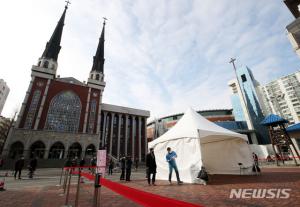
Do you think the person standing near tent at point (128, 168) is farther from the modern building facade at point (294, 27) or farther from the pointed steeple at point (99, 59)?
the pointed steeple at point (99, 59)

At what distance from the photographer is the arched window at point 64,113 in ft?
105

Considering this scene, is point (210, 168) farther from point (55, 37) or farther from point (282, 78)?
point (282, 78)

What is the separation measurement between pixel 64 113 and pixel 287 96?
287 ft

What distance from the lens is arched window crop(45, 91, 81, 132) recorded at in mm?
32062

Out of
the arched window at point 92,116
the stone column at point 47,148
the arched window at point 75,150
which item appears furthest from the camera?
the arched window at point 92,116

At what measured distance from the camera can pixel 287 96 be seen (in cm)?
7231

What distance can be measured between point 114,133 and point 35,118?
18.0 meters

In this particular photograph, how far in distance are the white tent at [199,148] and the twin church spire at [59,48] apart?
1481 inches

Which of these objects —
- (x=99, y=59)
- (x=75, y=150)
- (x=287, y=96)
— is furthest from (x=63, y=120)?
(x=287, y=96)

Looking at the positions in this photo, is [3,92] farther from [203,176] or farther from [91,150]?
[203,176]

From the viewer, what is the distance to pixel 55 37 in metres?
39.8

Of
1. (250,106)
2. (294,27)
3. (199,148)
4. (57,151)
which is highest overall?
(250,106)

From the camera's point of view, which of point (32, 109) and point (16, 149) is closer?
point (16, 149)

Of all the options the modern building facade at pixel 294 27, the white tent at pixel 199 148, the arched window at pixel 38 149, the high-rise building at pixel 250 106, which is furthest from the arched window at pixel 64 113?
the high-rise building at pixel 250 106
